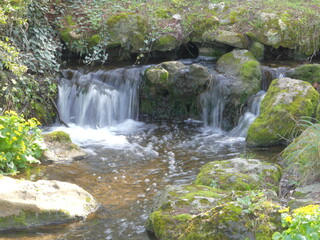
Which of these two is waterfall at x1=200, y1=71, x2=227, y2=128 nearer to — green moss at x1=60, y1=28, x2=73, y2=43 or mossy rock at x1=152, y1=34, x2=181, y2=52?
mossy rock at x1=152, y1=34, x2=181, y2=52

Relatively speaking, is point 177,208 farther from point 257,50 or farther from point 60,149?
point 257,50

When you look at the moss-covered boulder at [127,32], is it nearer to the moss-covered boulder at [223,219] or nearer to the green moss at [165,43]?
the green moss at [165,43]

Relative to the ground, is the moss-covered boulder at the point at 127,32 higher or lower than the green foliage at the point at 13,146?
higher

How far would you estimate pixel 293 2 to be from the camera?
13.8 meters

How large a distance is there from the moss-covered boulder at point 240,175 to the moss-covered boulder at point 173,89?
4.23 metres

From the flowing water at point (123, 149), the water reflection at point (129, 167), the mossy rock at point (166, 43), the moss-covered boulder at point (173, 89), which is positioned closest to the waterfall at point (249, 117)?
the flowing water at point (123, 149)

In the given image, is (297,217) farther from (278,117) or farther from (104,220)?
(278,117)

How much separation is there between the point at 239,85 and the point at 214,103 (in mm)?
702

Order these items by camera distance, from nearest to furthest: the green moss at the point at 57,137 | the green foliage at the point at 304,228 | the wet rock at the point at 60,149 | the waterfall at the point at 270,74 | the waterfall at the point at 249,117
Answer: the green foliage at the point at 304,228 → the wet rock at the point at 60,149 → the green moss at the point at 57,137 → the waterfall at the point at 249,117 → the waterfall at the point at 270,74

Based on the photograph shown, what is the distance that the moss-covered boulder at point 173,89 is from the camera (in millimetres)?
10414

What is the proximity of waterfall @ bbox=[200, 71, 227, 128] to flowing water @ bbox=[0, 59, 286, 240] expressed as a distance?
0.9 inches

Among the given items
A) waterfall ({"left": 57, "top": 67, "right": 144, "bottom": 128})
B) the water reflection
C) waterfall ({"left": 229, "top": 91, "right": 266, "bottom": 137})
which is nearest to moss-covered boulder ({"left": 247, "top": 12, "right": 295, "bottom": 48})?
waterfall ({"left": 229, "top": 91, "right": 266, "bottom": 137})

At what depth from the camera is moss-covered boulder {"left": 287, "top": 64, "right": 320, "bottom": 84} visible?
10086mm

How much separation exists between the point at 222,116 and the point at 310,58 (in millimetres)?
3248
